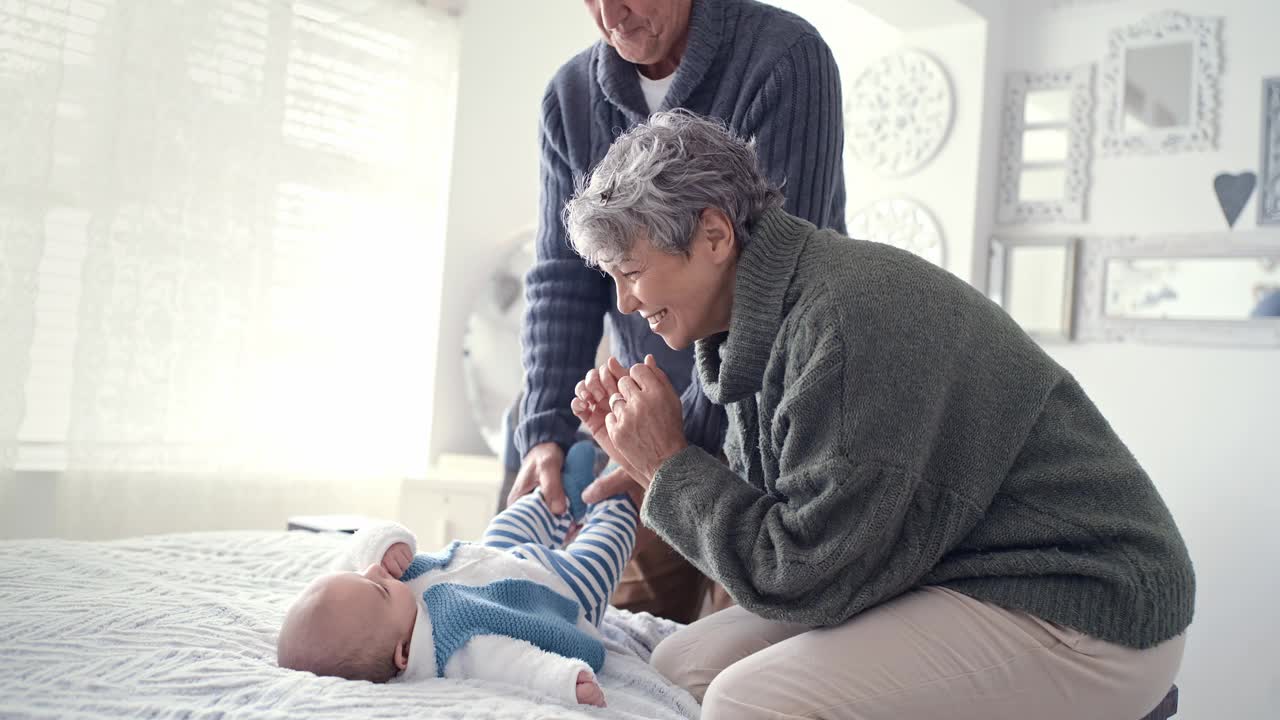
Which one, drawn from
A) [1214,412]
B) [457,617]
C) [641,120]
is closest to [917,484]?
[457,617]

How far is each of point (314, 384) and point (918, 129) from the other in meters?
2.31

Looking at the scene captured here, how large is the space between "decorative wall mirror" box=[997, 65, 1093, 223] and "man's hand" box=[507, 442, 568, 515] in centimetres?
236

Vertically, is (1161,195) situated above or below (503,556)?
above

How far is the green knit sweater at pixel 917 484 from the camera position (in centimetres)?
124

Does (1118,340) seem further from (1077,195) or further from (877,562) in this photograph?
(877,562)

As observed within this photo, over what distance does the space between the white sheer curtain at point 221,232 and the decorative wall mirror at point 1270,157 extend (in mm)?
2723

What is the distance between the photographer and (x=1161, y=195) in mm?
3486

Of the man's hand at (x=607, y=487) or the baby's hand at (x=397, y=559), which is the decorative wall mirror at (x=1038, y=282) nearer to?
the man's hand at (x=607, y=487)

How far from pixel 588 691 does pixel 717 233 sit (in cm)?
62

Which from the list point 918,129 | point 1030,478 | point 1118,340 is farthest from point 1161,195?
point 1030,478

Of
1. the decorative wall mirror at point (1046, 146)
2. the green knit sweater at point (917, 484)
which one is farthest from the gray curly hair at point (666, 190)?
the decorative wall mirror at point (1046, 146)

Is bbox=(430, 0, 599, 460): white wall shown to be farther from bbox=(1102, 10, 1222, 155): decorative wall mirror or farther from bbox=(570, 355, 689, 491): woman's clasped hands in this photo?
bbox=(570, 355, 689, 491): woman's clasped hands

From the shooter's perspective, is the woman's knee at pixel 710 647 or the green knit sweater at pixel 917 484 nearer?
the green knit sweater at pixel 917 484

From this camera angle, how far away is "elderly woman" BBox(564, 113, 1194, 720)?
125 centimetres
